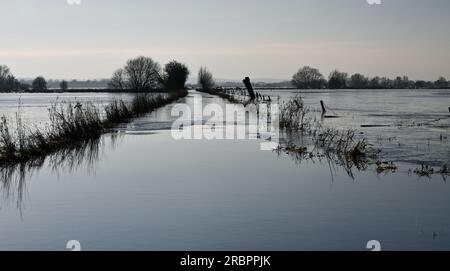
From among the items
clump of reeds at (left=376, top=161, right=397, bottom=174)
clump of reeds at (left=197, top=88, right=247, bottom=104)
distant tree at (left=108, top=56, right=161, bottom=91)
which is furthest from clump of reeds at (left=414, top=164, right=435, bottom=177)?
distant tree at (left=108, top=56, right=161, bottom=91)

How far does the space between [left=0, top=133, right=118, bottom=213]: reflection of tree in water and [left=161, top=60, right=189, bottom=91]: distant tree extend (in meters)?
85.2

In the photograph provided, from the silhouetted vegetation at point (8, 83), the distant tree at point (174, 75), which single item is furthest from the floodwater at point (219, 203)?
the silhouetted vegetation at point (8, 83)

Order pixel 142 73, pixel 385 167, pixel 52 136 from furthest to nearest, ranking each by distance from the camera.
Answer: pixel 142 73
pixel 52 136
pixel 385 167

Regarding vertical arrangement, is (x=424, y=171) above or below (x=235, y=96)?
below

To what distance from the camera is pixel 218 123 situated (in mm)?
25688

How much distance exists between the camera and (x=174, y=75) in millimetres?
103000

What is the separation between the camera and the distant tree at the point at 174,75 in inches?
4011

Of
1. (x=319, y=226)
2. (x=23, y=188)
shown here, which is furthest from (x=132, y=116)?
(x=319, y=226)

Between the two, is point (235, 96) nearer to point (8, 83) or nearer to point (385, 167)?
point (385, 167)

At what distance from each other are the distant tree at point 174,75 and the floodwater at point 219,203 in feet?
290

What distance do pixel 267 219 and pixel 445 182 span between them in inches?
186

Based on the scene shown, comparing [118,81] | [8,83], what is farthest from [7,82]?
[118,81]

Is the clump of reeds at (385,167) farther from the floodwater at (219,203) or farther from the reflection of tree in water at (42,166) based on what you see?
the reflection of tree in water at (42,166)

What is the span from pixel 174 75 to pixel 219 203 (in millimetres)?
96319
